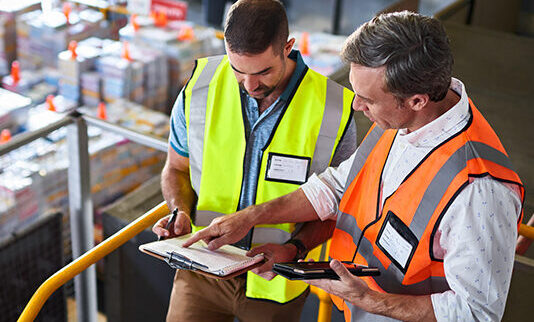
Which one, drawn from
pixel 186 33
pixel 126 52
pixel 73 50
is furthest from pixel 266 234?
pixel 186 33

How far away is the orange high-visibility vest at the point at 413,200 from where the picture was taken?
1.56 m

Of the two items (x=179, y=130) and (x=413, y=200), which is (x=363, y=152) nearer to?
(x=413, y=200)

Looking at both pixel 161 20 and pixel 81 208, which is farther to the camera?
pixel 161 20

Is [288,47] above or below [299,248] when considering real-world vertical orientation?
above

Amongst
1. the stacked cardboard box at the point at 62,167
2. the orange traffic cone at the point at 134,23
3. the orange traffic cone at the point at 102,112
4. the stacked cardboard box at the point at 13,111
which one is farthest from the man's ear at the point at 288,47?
the orange traffic cone at the point at 134,23

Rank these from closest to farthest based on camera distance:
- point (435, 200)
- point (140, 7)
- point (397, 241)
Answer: point (435, 200), point (397, 241), point (140, 7)

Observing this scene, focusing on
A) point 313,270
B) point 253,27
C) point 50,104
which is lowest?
point 50,104

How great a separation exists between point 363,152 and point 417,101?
13.7 inches

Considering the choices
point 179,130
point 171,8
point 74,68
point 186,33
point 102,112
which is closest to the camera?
point 179,130

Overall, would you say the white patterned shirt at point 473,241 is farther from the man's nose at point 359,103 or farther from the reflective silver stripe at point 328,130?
the reflective silver stripe at point 328,130

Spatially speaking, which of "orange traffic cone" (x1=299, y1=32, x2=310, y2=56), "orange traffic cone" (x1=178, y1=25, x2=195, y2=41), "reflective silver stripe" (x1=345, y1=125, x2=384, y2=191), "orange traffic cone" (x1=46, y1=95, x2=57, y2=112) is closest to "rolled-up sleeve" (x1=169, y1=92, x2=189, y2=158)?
"reflective silver stripe" (x1=345, y1=125, x2=384, y2=191)

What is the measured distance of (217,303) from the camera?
2250 mm

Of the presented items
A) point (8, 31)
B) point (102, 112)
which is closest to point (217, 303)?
point (102, 112)

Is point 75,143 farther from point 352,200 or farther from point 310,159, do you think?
point 352,200
